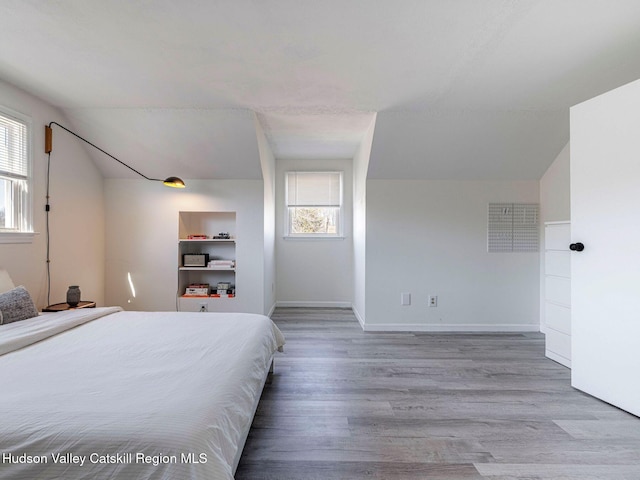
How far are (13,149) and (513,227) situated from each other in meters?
5.32

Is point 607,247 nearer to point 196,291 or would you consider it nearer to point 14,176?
point 196,291

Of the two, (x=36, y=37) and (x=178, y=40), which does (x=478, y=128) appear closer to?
(x=178, y=40)

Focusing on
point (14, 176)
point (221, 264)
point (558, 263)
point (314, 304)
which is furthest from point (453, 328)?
point (14, 176)

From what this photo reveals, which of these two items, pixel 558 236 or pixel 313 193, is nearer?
pixel 558 236

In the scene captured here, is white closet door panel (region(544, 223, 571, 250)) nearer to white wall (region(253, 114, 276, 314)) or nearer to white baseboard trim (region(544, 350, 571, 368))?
white baseboard trim (region(544, 350, 571, 368))

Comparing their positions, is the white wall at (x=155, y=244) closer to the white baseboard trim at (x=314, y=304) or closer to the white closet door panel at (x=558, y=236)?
the white baseboard trim at (x=314, y=304)

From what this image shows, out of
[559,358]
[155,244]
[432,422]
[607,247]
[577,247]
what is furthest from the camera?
[155,244]

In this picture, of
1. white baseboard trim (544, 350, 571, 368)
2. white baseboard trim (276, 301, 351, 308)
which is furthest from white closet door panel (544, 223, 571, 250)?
white baseboard trim (276, 301, 351, 308)

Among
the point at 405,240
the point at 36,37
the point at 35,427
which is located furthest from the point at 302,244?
the point at 35,427

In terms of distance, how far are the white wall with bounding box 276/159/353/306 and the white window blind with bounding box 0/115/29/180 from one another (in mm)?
3017

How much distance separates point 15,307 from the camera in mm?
2207

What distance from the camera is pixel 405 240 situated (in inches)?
154

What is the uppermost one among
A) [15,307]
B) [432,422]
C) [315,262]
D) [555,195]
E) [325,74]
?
[325,74]

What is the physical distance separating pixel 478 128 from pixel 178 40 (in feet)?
9.68
